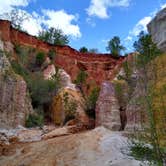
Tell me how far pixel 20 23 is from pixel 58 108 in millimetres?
15936

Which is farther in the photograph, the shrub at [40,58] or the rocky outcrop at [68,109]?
the shrub at [40,58]

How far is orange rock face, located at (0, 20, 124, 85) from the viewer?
36656 millimetres

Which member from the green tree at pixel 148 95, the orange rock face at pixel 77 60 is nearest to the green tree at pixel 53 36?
the orange rock face at pixel 77 60

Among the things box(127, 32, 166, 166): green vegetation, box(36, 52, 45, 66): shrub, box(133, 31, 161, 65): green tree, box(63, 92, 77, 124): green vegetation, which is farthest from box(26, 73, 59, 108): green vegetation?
box(127, 32, 166, 166): green vegetation

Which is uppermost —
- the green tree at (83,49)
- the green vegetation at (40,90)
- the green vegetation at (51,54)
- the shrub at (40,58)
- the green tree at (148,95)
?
the green tree at (83,49)

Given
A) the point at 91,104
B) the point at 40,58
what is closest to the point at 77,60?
the point at 40,58

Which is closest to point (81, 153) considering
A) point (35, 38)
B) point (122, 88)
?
point (122, 88)

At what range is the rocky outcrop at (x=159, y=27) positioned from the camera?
20.0 metres

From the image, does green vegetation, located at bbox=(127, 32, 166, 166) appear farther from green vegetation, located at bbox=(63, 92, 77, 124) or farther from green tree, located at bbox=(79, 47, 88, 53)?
green tree, located at bbox=(79, 47, 88, 53)

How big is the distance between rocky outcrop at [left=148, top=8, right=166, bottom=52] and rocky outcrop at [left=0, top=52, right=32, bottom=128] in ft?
26.9

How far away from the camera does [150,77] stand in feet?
35.7

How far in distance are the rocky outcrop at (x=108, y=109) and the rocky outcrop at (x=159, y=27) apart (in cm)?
398

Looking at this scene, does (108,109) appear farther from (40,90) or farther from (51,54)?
(51,54)

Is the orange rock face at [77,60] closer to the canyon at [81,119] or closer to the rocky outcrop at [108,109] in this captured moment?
the canyon at [81,119]
